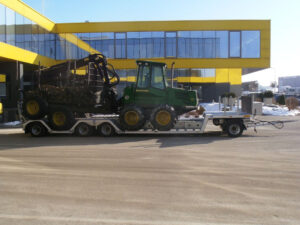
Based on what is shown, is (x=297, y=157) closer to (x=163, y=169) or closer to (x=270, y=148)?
(x=270, y=148)

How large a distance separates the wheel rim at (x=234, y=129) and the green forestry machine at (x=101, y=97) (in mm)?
1904

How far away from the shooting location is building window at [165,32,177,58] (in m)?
29.8

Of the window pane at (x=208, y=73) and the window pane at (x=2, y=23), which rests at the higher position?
the window pane at (x=2, y=23)

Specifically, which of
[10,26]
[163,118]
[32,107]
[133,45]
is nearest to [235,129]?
[163,118]

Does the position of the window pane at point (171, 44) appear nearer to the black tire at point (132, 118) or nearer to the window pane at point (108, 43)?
the window pane at point (108, 43)

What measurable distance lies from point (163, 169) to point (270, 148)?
187 inches

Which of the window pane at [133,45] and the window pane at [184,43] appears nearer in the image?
the window pane at [184,43]

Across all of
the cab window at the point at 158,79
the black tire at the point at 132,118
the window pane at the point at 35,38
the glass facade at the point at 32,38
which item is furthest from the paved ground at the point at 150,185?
the window pane at the point at 35,38

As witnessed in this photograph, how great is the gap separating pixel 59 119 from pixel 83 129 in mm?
1231

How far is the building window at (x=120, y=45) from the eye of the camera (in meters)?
30.0

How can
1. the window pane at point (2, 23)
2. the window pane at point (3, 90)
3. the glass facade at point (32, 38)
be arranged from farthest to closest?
the window pane at point (3, 90)
the glass facade at point (32, 38)
the window pane at point (2, 23)

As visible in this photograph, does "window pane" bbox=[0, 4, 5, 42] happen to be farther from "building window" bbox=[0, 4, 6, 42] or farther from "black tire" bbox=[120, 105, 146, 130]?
"black tire" bbox=[120, 105, 146, 130]

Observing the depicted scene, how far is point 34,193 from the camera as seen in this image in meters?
5.84

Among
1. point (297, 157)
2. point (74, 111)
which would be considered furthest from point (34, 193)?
point (74, 111)
